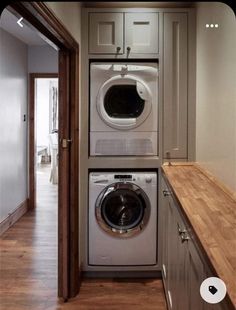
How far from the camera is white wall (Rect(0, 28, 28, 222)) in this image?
4559 mm

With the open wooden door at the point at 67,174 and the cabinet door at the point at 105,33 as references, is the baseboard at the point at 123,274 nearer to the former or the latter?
the open wooden door at the point at 67,174

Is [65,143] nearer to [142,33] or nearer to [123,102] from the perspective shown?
[123,102]

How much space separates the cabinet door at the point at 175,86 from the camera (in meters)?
3.29

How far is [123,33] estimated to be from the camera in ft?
10.8

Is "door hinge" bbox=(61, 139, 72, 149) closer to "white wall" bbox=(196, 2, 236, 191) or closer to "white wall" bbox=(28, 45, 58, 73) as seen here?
"white wall" bbox=(196, 2, 236, 191)

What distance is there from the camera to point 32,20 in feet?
Result: 6.73

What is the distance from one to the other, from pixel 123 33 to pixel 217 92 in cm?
111

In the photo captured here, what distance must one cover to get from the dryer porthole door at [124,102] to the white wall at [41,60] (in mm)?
2507

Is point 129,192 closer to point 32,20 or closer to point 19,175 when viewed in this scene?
point 32,20

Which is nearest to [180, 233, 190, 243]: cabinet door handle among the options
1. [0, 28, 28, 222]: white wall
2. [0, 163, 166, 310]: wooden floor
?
[0, 163, 166, 310]: wooden floor

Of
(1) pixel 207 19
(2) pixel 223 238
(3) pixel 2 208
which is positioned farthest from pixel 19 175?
(2) pixel 223 238

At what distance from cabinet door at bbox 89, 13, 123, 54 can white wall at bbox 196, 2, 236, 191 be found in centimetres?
64

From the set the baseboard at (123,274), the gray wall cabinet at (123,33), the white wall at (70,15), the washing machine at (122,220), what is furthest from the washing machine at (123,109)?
the baseboard at (123,274)

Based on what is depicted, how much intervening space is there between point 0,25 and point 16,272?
2612mm
